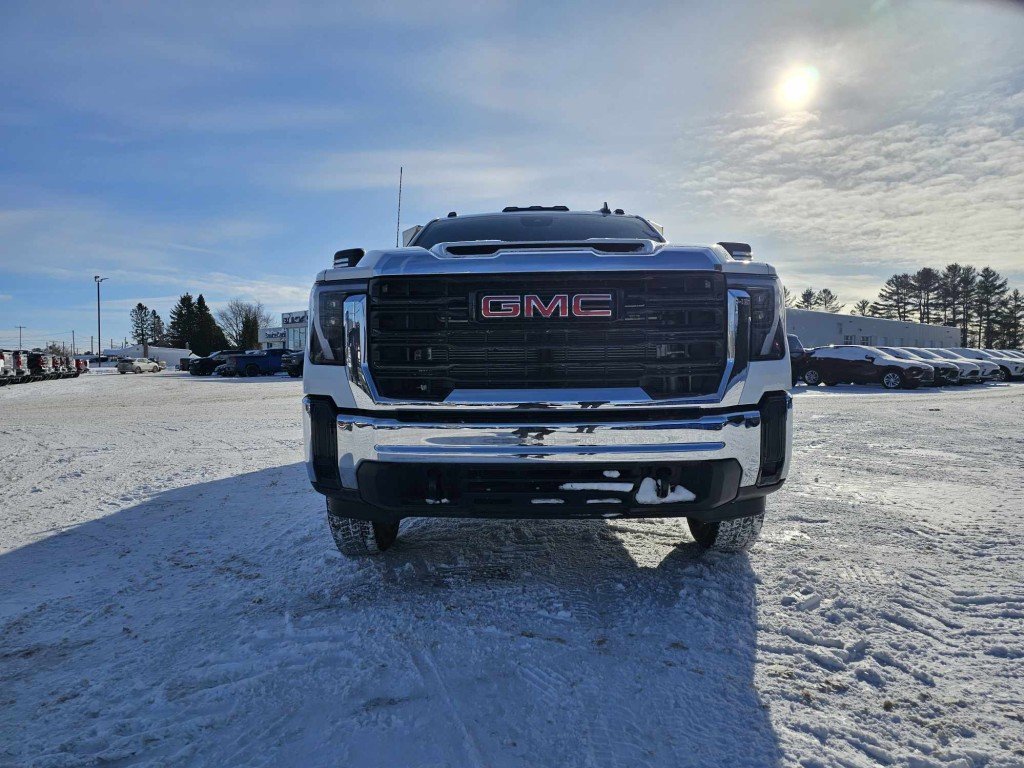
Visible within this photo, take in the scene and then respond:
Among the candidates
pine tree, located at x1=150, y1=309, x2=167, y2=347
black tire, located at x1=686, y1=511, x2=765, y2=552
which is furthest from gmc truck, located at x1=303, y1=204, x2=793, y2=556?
pine tree, located at x1=150, y1=309, x2=167, y2=347

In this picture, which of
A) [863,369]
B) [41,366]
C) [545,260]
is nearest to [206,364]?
[41,366]

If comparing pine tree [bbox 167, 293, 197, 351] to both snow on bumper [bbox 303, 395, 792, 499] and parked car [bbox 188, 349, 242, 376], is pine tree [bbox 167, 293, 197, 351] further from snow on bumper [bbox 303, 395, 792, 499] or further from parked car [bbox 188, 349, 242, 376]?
snow on bumper [bbox 303, 395, 792, 499]

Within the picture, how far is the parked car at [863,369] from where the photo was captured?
18.9 m

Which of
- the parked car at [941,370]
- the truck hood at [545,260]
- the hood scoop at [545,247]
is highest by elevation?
the hood scoop at [545,247]

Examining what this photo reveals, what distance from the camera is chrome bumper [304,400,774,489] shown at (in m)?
2.39

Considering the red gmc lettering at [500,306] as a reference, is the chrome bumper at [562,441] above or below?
below

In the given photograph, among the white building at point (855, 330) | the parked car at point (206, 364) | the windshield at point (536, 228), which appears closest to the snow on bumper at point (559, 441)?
the windshield at point (536, 228)

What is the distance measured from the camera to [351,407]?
2.54 metres

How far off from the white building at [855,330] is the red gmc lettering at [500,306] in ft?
164

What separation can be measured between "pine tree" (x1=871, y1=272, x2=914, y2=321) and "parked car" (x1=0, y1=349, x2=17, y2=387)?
341ft

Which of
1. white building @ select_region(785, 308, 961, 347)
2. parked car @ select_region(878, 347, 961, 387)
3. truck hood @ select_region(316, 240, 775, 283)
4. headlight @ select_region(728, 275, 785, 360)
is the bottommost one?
parked car @ select_region(878, 347, 961, 387)

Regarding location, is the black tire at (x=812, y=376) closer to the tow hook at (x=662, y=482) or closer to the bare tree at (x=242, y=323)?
the tow hook at (x=662, y=482)

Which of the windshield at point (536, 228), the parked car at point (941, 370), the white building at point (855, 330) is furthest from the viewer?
the white building at point (855, 330)

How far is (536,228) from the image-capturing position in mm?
4082
